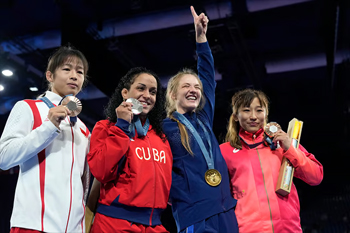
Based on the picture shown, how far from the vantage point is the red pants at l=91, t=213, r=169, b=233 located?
152 centimetres

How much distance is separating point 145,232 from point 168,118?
0.76 m

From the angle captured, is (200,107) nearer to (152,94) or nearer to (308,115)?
(152,94)

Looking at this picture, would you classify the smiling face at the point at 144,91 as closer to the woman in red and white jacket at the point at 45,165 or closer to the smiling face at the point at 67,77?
the smiling face at the point at 67,77

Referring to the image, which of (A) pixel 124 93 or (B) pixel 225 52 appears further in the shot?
(B) pixel 225 52

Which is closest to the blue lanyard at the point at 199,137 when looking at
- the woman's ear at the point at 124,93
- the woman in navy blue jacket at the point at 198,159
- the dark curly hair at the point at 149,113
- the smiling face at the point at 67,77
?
the woman in navy blue jacket at the point at 198,159

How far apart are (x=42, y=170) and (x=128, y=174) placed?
15.0 inches

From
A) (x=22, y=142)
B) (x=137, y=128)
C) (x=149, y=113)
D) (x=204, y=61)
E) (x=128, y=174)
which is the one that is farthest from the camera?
(x=204, y=61)

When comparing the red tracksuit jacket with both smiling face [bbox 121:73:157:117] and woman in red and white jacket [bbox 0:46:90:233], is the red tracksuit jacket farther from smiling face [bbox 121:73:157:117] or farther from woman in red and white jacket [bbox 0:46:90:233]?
smiling face [bbox 121:73:157:117]

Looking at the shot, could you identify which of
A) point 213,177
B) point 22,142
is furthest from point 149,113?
point 22,142

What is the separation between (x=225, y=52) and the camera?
5.21m

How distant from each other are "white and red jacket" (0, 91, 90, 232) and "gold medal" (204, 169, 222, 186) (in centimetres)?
63

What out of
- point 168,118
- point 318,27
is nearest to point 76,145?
point 168,118

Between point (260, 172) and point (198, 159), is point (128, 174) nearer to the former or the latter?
point (198, 159)

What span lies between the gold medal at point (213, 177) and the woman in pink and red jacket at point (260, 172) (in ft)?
0.79
